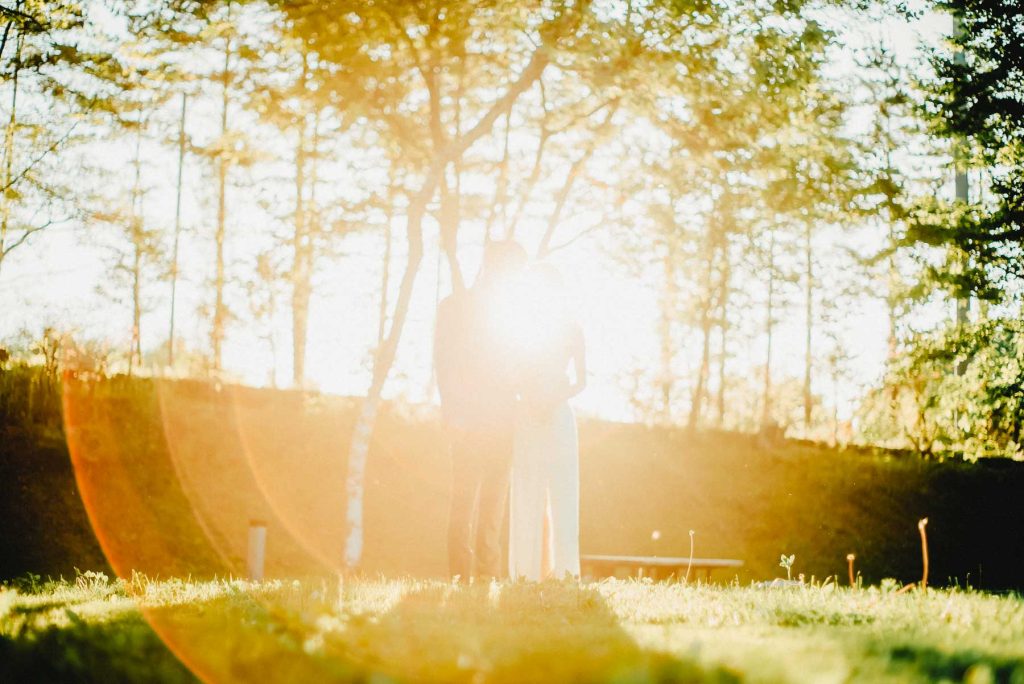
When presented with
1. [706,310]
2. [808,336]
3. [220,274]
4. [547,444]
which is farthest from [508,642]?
[808,336]

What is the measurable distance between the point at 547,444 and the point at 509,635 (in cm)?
353

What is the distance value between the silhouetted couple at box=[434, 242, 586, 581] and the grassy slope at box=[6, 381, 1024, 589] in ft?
14.7

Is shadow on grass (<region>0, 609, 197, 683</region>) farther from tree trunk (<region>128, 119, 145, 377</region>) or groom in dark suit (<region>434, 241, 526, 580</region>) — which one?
tree trunk (<region>128, 119, 145, 377</region>)

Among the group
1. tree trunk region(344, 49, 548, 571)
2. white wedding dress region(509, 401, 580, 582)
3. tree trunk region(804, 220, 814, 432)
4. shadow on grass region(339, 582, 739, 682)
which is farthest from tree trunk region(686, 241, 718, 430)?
shadow on grass region(339, 582, 739, 682)

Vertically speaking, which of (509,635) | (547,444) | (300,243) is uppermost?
(300,243)

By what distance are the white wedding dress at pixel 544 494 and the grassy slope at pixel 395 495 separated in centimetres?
437

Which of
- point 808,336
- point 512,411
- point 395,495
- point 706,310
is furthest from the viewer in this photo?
point 808,336

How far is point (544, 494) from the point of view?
6.85 meters

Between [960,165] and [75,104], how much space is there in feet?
46.1

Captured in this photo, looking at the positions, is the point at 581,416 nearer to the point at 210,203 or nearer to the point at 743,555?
the point at 743,555

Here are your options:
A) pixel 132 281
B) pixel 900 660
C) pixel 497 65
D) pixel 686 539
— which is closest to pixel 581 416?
pixel 686 539

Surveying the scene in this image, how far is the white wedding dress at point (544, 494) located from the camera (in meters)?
6.76

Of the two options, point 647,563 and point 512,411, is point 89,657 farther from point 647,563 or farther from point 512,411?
point 647,563

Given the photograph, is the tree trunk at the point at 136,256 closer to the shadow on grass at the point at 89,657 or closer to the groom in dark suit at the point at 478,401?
the groom in dark suit at the point at 478,401
